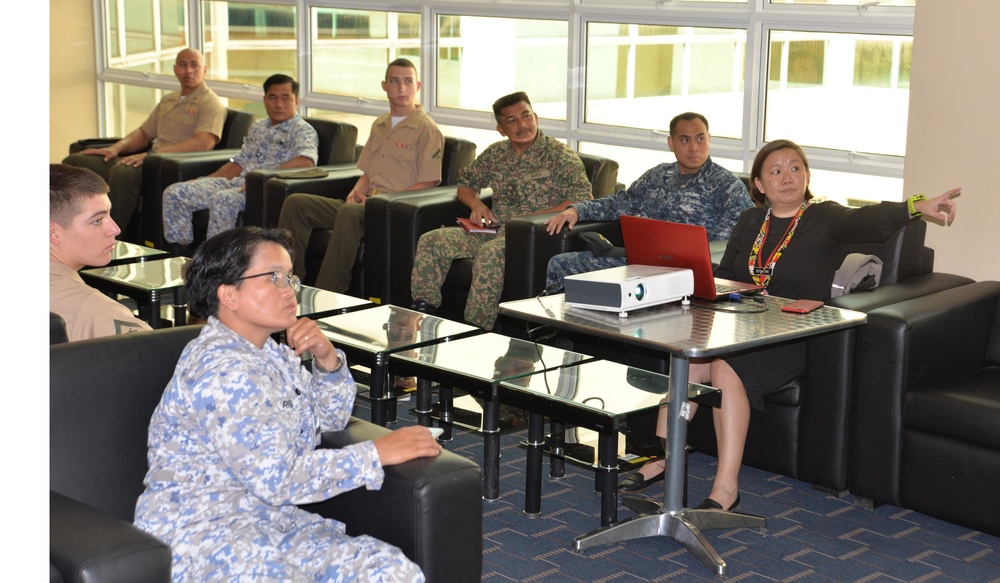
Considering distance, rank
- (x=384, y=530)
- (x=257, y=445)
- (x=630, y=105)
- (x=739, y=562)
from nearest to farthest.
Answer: (x=257, y=445) → (x=384, y=530) → (x=739, y=562) → (x=630, y=105)

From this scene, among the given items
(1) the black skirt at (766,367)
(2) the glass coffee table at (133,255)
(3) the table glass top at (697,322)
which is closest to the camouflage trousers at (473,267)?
(2) the glass coffee table at (133,255)

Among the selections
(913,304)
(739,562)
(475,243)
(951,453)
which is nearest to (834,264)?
(913,304)

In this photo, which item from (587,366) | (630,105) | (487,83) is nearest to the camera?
(587,366)

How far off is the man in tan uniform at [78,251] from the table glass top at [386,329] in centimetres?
100

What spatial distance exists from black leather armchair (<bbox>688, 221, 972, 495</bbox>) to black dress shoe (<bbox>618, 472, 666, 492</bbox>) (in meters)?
0.33

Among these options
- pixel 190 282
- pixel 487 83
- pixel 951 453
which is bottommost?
pixel 951 453

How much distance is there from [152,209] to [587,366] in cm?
423

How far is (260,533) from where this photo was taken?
2.21 meters

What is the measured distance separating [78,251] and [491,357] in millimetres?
1367

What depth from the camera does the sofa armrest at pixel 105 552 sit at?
6.02ft

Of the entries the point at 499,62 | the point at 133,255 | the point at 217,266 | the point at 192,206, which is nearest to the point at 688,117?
the point at 499,62

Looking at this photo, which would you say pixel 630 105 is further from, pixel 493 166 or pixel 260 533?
pixel 260 533

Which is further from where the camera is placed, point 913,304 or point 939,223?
point 939,223

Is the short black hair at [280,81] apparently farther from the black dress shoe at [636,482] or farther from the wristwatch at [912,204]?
the wristwatch at [912,204]
